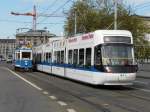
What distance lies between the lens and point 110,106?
1655 centimetres

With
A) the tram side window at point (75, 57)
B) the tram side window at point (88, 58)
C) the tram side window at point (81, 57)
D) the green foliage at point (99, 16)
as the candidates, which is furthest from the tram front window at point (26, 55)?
the tram side window at point (88, 58)

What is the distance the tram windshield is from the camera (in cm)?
2534

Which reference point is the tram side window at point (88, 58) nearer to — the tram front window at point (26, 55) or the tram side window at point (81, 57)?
the tram side window at point (81, 57)

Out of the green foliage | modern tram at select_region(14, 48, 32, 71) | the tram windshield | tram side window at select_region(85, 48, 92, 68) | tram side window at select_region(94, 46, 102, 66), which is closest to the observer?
the tram windshield

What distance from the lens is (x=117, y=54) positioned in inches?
1003

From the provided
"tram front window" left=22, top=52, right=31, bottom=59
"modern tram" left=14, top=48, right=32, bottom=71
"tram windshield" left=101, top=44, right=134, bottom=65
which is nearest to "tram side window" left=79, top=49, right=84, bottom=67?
"tram windshield" left=101, top=44, right=134, bottom=65

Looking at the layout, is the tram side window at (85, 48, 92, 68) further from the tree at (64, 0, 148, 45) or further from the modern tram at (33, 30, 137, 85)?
the tree at (64, 0, 148, 45)

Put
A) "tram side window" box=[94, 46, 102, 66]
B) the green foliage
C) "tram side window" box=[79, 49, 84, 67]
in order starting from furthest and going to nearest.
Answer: the green foliage
"tram side window" box=[79, 49, 84, 67]
"tram side window" box=[94, 46, 102, 66]

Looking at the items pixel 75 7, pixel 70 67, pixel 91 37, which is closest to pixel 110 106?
pixel 91 37

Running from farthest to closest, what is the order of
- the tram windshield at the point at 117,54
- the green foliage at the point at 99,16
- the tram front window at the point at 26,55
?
1. the green foliage at the point at 99,16
2. the tram front window at the point at 26,55
3. the tram windshield at the point at 117,54

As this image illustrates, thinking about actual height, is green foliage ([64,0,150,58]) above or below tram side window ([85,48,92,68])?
above

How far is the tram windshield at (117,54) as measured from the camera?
2534cm

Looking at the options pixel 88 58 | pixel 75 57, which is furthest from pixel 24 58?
pixel 88 58

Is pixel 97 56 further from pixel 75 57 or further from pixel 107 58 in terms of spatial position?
pixel 75 57
